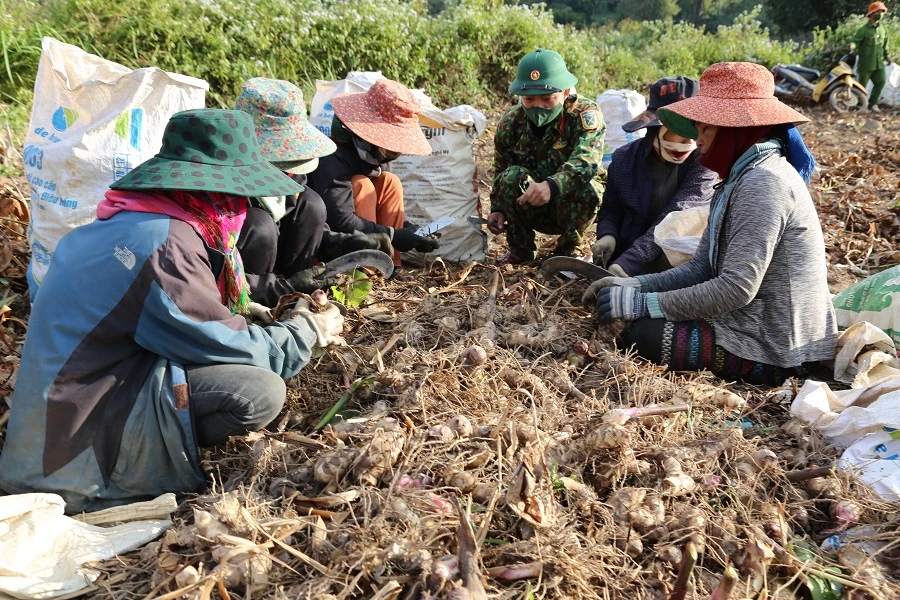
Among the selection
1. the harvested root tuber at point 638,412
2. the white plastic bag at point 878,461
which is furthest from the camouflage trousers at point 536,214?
the white plastic bag at point 878,461

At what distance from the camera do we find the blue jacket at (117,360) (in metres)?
1.88

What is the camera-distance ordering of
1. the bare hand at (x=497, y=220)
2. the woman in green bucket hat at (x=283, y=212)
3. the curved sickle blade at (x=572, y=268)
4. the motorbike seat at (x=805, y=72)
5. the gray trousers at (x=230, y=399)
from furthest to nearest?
the motorbike seat at (x=805, y=72)
the bare hand at (x=497, y=220)
the curved sickle blade at (x=572, y=268)
the woman in green bucket hat at (x=283, y=212)
the gray trousers at (x=230, y=399)

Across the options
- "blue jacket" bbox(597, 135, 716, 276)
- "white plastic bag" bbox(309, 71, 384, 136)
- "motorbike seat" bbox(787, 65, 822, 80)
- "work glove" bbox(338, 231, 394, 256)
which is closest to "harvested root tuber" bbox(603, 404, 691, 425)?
"blue jacket" bbox(597, 135, 716, 276)

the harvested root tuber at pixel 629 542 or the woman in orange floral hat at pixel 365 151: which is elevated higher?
the woman in orange floral hat at pixel 365 151

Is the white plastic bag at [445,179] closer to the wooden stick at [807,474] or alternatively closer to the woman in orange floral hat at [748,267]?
the woman in orange floral hat at [748,267]

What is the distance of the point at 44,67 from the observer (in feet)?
9.52

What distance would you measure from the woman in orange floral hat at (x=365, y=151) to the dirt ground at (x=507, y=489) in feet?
2.56

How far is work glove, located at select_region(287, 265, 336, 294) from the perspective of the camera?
10.4 feet

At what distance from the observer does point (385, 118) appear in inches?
136

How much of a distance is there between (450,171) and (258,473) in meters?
2.53

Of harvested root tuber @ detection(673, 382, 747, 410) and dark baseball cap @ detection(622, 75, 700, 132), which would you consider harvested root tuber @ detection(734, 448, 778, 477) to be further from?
dark baseball cap @ detection(622, 75, 700, 132)

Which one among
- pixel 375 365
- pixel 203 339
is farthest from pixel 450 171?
pixel 203 339

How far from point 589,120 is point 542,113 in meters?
0.27

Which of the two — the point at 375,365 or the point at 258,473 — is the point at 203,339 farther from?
the point at 375,365
